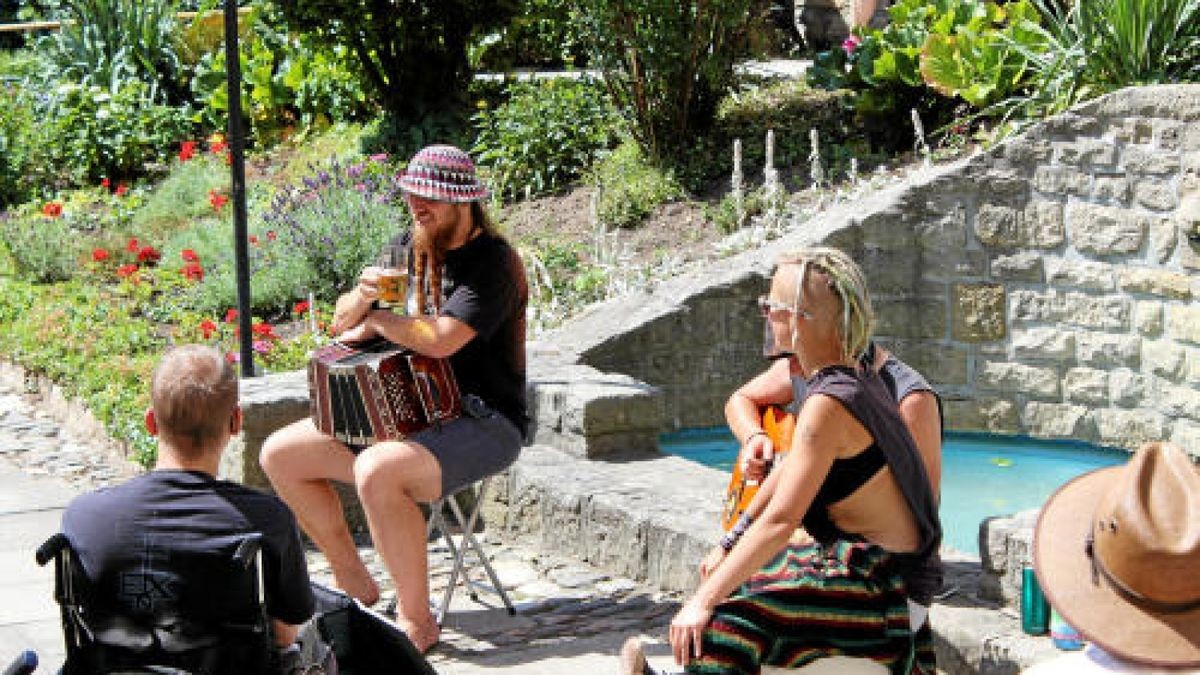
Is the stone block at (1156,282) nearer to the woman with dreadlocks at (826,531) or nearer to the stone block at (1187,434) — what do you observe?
the stone block at (1187,434)

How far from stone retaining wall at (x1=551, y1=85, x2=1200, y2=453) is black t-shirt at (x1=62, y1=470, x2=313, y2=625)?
422cm

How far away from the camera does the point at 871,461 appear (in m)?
4.05

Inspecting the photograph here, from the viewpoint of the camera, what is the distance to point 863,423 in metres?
4.00

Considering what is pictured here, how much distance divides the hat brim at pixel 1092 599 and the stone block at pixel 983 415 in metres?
6.05

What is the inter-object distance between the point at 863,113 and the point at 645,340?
283cm

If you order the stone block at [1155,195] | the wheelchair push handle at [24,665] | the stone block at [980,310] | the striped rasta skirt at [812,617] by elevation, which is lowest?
the stone block at [980,310]

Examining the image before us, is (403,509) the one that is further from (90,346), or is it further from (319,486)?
(90,346)

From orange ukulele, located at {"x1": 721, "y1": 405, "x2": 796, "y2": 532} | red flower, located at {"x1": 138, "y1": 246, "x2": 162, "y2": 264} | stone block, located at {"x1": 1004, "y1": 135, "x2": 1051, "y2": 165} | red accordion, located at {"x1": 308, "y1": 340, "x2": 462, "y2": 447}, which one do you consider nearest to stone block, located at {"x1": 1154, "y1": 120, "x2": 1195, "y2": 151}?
stone block, located at {"x1": 1004, "y1": 135, "x2": 1051, "y2": 165}

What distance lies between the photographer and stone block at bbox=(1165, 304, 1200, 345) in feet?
26.7

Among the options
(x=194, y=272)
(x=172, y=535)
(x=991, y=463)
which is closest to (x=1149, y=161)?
(x=991, y=463)

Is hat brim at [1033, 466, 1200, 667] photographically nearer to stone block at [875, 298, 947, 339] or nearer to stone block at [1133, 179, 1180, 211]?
stone block at [1133, 179, 1180, 211]

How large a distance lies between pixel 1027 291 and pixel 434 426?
4131 mm

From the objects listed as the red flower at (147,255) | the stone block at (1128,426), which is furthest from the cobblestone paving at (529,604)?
the red flower at (147,255)

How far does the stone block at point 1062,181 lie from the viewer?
8438mm
